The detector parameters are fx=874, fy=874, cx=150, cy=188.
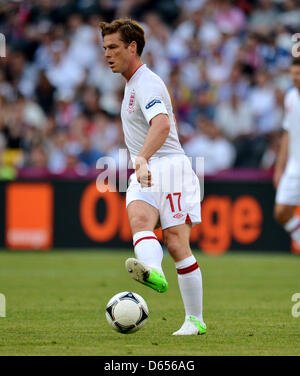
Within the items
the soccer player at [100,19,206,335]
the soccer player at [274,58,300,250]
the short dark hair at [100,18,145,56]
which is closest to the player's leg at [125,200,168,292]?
the soccer player at [100,19,206,335]

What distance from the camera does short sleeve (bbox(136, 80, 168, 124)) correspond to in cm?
625

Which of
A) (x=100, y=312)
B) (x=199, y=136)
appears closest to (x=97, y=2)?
(x=199, y=136)

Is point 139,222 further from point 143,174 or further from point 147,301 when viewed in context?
point 147,301

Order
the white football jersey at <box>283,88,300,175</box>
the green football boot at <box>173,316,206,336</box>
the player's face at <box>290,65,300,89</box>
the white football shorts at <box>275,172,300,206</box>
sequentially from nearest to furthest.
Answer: the green football boot at <box>173,316,206,336</box>
the player's face at <box>290,65,300,89</box>
the white football jersey at <box>283,88,300,175</box>
the white football shorts at <box>275,172,300,206</box>

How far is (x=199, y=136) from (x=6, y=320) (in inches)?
346

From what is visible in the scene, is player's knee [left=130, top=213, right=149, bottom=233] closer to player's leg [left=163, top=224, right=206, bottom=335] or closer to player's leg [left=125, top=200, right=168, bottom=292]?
player's leg [left=125, top=200, right=168, bottom=292]

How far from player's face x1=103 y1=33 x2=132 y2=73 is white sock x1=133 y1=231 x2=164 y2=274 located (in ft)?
4.11

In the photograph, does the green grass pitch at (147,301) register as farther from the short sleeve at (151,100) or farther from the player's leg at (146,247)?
the short sleeve at (151,100)

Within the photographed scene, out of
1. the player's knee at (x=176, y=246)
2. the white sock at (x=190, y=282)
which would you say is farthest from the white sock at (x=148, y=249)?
the white sock at (x=190, y=282)

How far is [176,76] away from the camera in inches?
659

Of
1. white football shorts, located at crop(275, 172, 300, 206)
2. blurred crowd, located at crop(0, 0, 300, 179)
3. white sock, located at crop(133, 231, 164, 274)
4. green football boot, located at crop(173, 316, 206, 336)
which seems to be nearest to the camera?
white sock, located at crop(133, 231, 164, 274)

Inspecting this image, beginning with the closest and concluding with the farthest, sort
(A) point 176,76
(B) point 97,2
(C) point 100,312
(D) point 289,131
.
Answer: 1. (C) point 100,312
2. (D) point 289,131
3. (A) point 176,76
4. (B) point 97,2

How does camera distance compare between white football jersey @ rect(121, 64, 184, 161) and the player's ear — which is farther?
the player's ear
